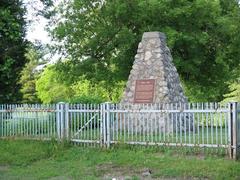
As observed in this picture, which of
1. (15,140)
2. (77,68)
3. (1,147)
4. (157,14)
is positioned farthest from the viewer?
(77,68)

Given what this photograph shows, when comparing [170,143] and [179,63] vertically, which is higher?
[179,63]

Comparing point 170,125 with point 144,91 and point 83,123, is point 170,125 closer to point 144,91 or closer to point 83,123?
point 144,91

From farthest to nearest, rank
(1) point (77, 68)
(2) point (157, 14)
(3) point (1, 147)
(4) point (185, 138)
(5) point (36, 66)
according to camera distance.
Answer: (5) point (36, 66)
(1) point (77, 68)
(2) point (157, 14)
(3) point (1, 147)
(4) point (185, 138)

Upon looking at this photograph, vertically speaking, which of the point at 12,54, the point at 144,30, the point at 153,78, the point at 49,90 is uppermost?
the point at 144,30

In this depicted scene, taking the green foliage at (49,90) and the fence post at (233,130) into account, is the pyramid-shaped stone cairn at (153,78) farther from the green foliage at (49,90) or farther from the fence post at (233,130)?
the green foliage at (49,90)

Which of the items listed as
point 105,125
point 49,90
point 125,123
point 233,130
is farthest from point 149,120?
point 49,90

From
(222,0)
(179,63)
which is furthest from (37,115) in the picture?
(222,0)

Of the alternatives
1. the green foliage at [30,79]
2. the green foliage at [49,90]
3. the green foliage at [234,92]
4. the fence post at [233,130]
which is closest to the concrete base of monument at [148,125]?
the fence post at [233,130]

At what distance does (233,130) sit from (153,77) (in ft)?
20.0

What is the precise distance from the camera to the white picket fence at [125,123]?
12031 millimetres

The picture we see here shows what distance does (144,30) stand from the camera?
24016 millimetres

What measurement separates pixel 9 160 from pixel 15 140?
2.57 meters

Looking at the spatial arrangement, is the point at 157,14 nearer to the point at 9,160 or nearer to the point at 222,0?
the point at 222,0

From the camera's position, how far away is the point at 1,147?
14.1 metres
